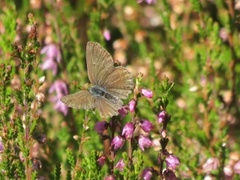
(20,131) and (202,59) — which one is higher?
(202,59)

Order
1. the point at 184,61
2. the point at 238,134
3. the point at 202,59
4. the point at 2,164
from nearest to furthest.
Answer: the point at 2,164
the point at 202,59
the point at 184,61
the point at 238,134

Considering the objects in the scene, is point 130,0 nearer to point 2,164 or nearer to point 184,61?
point 184,61

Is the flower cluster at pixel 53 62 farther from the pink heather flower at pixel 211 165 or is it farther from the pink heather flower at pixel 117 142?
the pink heather flower at pixel 117 142

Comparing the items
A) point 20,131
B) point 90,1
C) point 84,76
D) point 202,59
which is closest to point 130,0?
point 90,1

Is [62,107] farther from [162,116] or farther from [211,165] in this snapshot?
[162,116]

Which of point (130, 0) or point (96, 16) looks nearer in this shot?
point (96, 16)

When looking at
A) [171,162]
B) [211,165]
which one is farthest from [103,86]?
[211,165]

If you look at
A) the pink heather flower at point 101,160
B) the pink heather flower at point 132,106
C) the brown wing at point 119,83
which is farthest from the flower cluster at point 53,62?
the pink heather flower at point 132,106

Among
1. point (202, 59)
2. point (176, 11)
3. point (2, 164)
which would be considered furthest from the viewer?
point (176, 11)

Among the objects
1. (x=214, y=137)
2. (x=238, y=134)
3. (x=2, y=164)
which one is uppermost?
(x=238, y=134)
